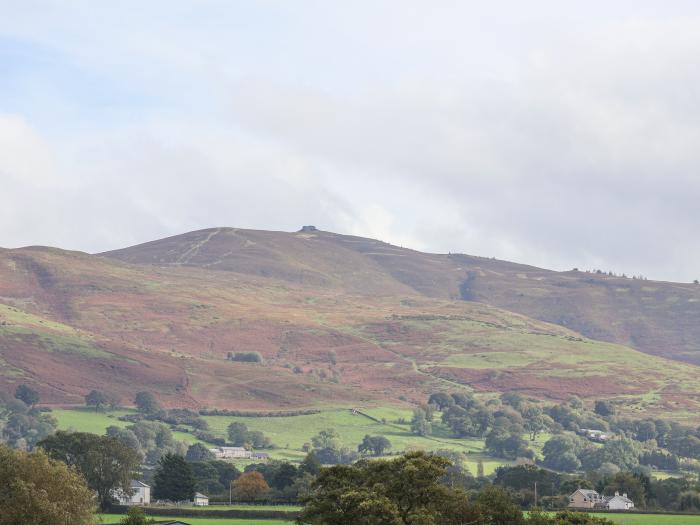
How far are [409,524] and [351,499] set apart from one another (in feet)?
12.4

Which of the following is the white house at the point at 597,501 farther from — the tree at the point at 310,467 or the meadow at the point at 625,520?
the tree at the point at 310,467

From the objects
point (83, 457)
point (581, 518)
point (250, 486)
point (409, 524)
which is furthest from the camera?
point (250, 486)

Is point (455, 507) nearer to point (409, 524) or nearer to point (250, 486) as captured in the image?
point (409, 524)

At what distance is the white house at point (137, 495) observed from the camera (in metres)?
134

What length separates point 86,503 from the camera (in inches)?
3428

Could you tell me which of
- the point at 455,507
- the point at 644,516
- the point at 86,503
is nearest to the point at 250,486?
the point at 644,516

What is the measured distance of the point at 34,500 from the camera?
80438mm

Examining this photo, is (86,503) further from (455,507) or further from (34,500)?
(455,507)

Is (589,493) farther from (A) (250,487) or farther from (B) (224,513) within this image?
(B) (224,513)

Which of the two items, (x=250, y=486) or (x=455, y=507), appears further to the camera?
(x=250, y=486)

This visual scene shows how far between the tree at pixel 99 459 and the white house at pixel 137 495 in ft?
4.78

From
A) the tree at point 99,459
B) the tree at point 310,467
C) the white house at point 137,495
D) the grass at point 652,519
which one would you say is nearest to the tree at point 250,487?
the tree at point 310,467

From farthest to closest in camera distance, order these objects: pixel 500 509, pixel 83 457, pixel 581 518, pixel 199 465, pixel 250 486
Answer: pixel 199 465 < pixel 250 486 < pixel 83 457 < pixel 500 509 < pixel 581 518

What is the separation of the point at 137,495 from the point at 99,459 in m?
11.0
